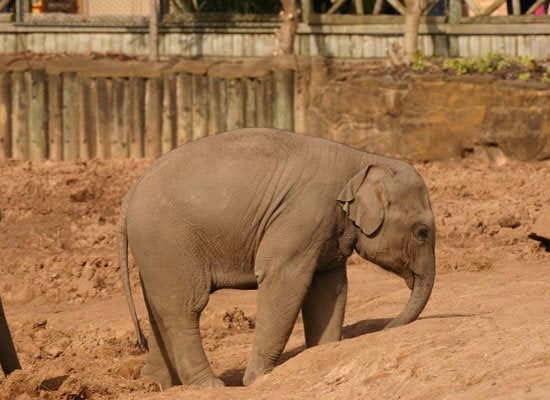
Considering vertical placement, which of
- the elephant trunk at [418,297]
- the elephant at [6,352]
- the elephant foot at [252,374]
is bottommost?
the elephant foot at [252,374]

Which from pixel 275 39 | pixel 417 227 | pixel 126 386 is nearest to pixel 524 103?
pixel 275 39

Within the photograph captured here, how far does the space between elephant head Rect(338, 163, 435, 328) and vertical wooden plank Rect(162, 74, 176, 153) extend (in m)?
8.25

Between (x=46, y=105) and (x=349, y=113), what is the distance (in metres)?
4.05

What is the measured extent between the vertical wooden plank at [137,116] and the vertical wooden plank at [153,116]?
0.18 ft

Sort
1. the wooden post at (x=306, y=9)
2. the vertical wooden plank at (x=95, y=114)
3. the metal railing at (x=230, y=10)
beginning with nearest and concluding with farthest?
the vertical wooden plank at (x=95, y=114) < the metal railing at (x=230, y=10) < the wooden post at (x=306, y=9)

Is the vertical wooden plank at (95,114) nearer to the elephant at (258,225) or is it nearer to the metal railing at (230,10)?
the metal railing at (230,10)

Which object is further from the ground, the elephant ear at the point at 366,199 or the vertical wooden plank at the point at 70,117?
the vertical wooden plank at the point at 70,117

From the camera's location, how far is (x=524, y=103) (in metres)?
15.8

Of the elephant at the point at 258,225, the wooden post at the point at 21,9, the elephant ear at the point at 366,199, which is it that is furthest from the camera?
the wooden post at the point at 21,9

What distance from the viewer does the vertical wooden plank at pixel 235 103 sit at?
1722 cm

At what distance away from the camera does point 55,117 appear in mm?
17703

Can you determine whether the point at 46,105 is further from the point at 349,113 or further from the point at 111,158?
the point at 349,113

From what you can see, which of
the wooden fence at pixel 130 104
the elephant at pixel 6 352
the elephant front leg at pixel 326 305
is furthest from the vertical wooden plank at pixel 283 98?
the elephant at pixel 6 352

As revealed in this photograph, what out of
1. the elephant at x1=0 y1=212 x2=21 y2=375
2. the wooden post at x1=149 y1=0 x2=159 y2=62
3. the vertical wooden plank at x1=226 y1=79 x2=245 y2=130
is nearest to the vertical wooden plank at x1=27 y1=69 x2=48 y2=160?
the wooden post at x1=149 y1=0 x2=159 y2=62
